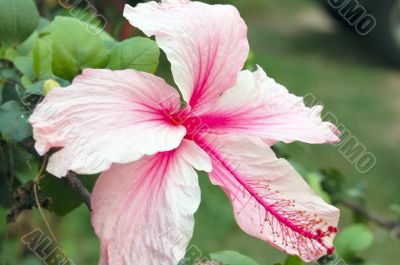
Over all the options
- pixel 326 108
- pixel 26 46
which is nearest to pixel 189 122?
pixel 26 46

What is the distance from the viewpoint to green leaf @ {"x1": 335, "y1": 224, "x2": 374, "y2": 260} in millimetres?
1115

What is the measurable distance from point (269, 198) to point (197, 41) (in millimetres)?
164

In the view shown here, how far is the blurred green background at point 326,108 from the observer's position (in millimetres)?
2648

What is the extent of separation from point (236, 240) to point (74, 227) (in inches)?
27.1

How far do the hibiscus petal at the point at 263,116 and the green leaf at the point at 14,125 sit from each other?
0.60 ft

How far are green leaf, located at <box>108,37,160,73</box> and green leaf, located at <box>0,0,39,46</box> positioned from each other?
171 mm

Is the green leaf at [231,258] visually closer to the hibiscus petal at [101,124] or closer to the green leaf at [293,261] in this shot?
the green leaf at [293,261]

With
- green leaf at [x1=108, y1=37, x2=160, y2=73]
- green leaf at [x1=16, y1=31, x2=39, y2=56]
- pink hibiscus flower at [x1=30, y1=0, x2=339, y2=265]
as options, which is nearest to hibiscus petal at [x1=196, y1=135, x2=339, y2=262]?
pink hibiscus flower at [x1=30, y1=0, x2=339, y2=265]

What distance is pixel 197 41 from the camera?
2.08 ft

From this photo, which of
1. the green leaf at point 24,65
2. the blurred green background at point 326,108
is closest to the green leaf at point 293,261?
the green leaf at point 24,65

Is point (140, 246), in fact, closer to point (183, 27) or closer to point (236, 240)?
point (183, 27)

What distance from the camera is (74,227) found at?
278cm

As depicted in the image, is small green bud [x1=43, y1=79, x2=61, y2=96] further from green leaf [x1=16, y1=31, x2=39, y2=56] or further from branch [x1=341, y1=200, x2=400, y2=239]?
branch [x1=341, y1=200, x2=400, y2=239]

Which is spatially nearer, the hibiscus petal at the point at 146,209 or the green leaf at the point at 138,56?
the hibiscus petal at the point at 146,209
